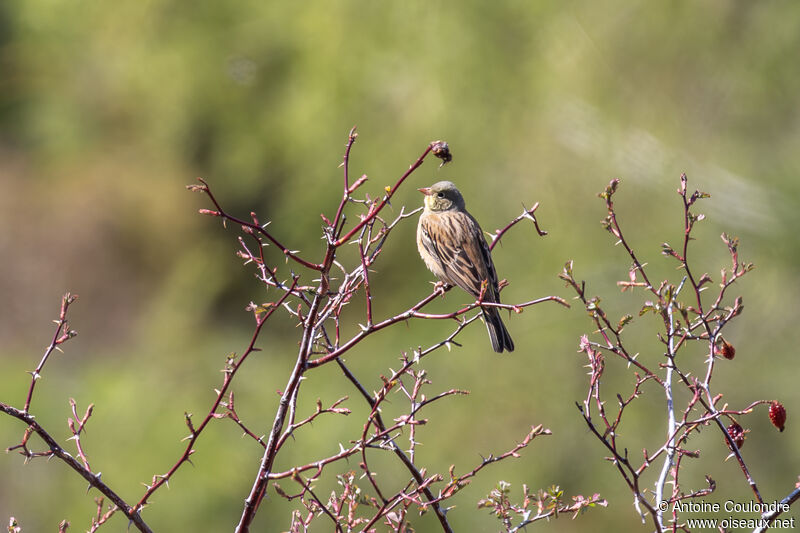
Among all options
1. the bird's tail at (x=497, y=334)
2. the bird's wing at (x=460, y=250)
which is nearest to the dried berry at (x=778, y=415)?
the bird's tail at (x=497, y=334)

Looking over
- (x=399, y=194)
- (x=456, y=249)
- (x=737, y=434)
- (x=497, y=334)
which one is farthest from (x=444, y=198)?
(x=399, y=194)

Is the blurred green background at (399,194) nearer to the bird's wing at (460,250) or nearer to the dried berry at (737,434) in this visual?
the bird's wing at (460,250)

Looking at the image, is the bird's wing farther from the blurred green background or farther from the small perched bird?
the blurred green background

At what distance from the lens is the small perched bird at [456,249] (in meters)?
3.86

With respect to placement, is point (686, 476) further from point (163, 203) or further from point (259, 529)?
point (163, 203)

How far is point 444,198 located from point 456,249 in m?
0.48

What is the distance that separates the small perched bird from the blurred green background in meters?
1.82

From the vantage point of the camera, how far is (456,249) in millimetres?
4109

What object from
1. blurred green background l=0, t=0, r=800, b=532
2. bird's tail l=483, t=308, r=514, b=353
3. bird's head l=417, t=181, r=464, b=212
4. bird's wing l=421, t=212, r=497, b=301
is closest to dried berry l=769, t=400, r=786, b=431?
bird's tail l=483, t=308, r=514, b=353

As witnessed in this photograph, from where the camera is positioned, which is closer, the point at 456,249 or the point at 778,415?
the point at 778,415

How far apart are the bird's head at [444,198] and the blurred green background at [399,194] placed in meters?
1.78

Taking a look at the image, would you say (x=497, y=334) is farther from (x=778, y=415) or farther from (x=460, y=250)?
(x=778, y=415)

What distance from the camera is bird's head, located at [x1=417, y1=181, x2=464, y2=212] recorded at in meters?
4.45

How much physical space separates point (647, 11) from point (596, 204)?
1.47 meters
